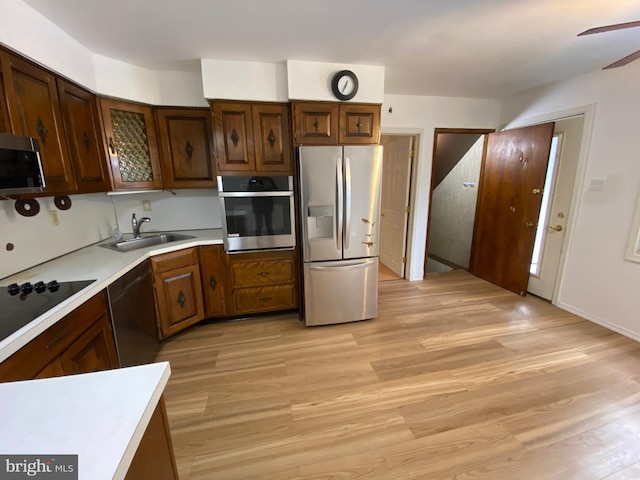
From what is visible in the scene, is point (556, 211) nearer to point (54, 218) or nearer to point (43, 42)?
point (43, 42)

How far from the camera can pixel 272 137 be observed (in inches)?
97.8

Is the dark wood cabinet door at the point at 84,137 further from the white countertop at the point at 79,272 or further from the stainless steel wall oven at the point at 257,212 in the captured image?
the stainless steel wall oven at the point at 257,212

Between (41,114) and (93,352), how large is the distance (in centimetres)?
146

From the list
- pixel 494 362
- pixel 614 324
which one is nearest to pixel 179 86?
pixel 494 362

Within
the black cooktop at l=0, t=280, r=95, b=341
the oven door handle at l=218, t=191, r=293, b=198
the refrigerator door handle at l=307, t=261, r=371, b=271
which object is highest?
the oven door handle at l=218, t=191, r=293, b=198

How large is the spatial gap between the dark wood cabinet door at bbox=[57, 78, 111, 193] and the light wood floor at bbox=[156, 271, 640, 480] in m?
1.52

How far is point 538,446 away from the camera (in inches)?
58.9

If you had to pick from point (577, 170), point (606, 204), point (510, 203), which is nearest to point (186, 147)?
point (510, 203)

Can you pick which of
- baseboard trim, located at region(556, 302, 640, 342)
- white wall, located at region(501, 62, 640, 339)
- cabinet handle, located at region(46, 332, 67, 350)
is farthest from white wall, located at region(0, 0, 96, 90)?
baseboard trim, located at region(556, 302, 640, 342)

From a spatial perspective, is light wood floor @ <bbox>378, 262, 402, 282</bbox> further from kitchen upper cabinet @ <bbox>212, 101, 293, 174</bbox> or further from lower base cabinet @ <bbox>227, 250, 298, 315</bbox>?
kitchen upper cabinet @ <bbox>212, 101, 293, 174</bbox>

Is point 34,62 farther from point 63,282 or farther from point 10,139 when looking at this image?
point 63,282

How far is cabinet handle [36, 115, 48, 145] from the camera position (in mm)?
1609

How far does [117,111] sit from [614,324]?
4932 millimetres

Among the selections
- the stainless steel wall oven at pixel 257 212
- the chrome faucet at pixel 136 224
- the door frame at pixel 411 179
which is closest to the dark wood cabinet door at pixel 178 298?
the stainless steel wall oven at pixel 257 212
